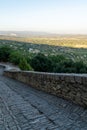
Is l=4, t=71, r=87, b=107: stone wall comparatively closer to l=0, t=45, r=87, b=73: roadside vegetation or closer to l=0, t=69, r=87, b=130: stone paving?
l=0, t=69, r=87, b=130: stone paving

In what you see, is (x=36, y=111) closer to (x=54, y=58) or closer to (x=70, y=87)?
(x=70, y=87)

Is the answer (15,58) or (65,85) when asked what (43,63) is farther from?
(65,85)

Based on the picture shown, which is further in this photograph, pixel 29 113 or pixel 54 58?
pixel 54 58

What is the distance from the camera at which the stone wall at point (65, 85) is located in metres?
6.92

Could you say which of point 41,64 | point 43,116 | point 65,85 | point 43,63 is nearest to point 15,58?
point 41,64

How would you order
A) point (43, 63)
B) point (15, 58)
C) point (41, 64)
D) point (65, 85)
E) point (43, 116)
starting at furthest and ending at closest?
point (43, 63) < point (41, 64) < point (15, 58) < point (65, 85) < point (43, 116)

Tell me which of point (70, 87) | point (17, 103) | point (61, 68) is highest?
point (70, 87)

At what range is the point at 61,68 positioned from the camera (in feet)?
121

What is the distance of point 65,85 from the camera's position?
324 inches

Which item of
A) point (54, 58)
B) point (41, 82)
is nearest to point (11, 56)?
point (54, 58)

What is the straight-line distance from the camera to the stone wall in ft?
22.7

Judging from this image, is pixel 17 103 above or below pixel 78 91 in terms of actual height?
below

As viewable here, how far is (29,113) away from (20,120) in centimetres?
77

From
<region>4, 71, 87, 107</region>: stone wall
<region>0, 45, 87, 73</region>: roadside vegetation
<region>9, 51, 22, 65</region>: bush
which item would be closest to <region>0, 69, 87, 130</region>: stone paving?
<region>4, 71, 87, 107</region>: stone wall
